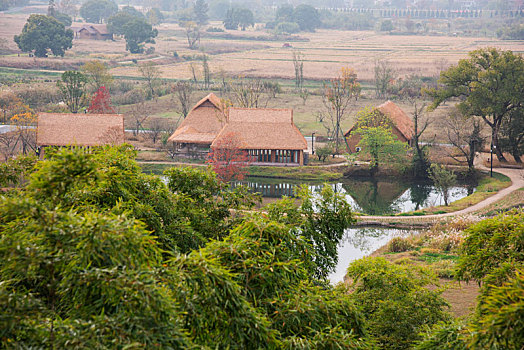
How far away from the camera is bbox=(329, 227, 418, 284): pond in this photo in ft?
80.5

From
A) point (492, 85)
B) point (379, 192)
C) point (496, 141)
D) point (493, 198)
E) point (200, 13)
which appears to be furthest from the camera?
point (200, 13)

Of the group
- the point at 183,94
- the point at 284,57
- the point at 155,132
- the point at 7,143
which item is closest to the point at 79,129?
the point at 7,143

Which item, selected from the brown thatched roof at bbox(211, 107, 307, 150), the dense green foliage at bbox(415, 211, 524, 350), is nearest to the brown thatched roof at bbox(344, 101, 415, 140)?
the brown thatched roof at bbox(211, 107, 307, 150)

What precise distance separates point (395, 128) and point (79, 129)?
25.7 meters

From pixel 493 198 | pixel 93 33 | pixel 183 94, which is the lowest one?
pixel 493 198

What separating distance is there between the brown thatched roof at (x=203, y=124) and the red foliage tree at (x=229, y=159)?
484 cm

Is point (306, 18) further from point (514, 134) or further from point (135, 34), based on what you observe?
point (514, 134)

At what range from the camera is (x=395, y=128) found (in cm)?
4544

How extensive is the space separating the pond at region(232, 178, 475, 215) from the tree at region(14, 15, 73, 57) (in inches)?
2360

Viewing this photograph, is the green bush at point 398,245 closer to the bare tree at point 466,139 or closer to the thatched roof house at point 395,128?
the bare tree at point 466,139

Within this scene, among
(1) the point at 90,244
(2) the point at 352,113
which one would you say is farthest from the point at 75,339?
(2) the point at 352,113

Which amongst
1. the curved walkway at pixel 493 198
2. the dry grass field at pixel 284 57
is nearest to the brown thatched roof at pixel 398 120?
the dry grass field at pixel 284 57

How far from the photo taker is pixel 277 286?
8594 mm

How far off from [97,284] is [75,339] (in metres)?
0.66
